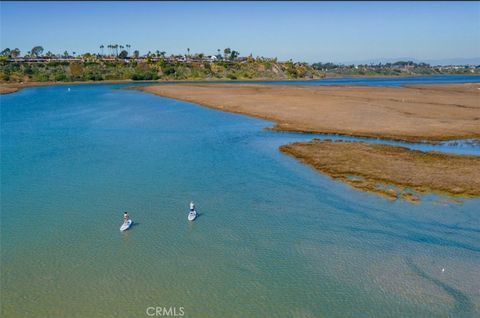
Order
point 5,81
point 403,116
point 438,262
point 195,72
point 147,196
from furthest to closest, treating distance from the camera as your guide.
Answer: point 195,72 < point 5,81 < point 403,116 < point 147,196 < point 438,262

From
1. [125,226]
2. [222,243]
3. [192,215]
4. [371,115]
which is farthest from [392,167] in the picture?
[371,115]

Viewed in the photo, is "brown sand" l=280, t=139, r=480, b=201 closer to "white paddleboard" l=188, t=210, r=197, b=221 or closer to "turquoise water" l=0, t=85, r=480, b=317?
"turquoise water" l=0, t=85, r=480, b=317

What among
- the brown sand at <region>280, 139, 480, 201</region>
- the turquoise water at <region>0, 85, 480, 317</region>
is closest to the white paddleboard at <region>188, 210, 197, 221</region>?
the turquoise water at <region>0, 85, 480, 317</region>

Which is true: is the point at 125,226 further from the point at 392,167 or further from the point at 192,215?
the point at 392,167

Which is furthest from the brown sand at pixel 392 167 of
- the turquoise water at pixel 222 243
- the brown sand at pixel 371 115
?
the brown sand at pixel 371 115

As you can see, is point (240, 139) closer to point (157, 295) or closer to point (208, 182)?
point (208, 182)

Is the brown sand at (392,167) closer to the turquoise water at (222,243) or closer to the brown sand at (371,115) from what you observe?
the turquoise water at (222,243)

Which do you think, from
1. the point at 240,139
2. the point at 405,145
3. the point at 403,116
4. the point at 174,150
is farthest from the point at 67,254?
the point at 403,116
